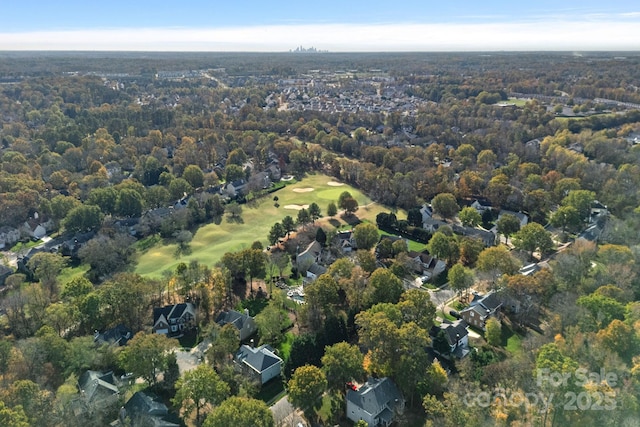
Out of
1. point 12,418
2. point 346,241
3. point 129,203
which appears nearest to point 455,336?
point 346,241

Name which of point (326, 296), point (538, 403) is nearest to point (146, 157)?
point (326, 296)

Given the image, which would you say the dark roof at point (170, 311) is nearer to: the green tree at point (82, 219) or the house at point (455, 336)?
the house at point (455, 336)

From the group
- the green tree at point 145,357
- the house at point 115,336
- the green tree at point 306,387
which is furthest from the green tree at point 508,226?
the house at point 115,336

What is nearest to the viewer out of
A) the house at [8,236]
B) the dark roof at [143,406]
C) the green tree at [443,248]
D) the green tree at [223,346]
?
the dark roof at [143,406]

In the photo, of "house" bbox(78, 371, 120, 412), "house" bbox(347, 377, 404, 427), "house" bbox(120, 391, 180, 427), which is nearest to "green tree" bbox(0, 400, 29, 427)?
"house" bbox(78, 371, 120, 412)

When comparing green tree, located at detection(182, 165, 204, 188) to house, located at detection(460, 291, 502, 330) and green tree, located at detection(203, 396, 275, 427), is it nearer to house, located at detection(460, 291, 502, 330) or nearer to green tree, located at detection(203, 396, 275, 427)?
house, located at detection(460, 291, 502, 330)
